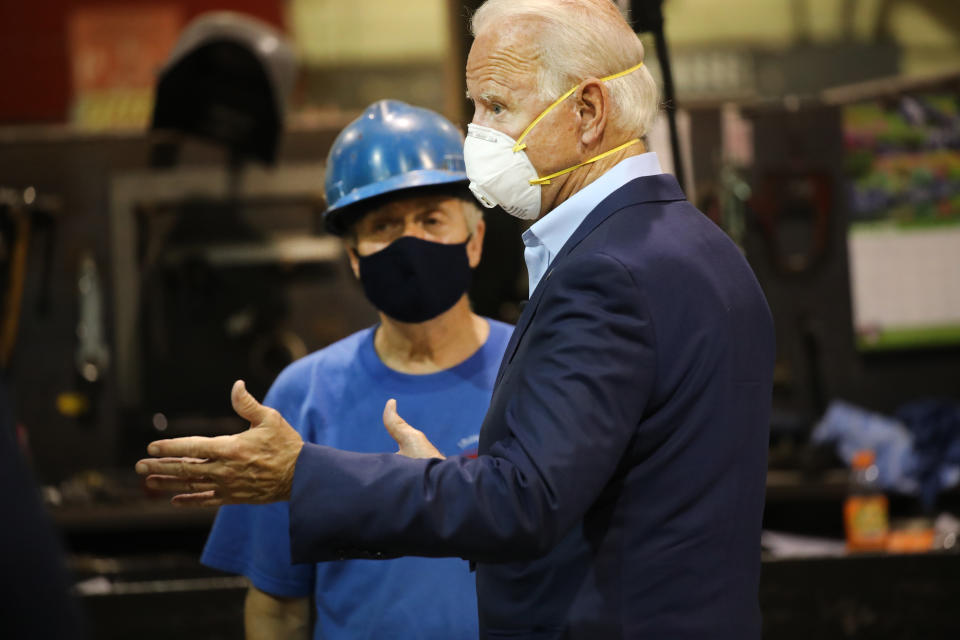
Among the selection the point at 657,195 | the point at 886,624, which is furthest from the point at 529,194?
the point at 886,624

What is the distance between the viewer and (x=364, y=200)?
196 centimetres

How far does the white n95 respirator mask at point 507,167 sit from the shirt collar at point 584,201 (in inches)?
1.1

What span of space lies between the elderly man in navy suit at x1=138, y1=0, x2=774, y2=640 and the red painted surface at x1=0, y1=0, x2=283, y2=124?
4505 mm

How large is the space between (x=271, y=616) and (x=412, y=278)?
661 millimetres

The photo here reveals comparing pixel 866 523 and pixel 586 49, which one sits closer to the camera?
pixel 586 49

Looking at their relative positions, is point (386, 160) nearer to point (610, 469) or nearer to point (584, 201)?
point (584, 201)

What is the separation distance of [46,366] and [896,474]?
347cm

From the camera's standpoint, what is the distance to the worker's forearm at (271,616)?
6.32ft

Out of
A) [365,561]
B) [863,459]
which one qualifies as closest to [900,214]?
[863,459]

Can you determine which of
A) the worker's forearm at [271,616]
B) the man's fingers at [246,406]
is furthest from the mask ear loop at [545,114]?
the worker's forearm at [271,616]

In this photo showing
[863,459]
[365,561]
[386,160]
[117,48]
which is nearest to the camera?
[365,561]

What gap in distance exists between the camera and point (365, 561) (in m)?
1.83

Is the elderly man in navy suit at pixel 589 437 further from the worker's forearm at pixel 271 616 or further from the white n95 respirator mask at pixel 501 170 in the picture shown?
the worker's forearm at pixel 271 616

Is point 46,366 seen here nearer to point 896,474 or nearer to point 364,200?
point 364,200
